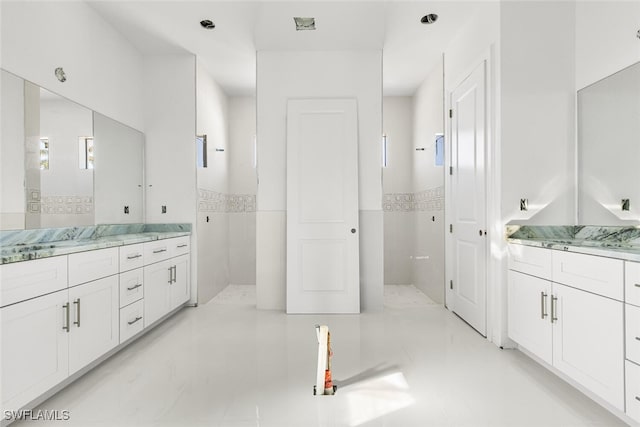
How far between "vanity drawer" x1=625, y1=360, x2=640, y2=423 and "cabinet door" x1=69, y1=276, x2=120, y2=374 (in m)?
2.83

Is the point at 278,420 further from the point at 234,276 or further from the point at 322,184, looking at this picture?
the point at 234,276

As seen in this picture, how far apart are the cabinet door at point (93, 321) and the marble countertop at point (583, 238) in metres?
2.86

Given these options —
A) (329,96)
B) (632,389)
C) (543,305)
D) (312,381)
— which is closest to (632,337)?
(632,389)

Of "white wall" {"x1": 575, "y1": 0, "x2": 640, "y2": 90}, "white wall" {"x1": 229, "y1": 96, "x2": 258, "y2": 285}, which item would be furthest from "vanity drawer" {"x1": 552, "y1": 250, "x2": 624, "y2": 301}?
"white wall" {"x1": 229, "y1": 96, "x2": 258, "y2": 285}

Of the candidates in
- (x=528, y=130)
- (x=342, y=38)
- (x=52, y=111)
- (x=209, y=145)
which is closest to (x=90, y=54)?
(x=52, y=111)

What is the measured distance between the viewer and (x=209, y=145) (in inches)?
178

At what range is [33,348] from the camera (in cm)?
179

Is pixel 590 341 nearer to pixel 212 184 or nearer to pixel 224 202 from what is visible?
pixel 212 184

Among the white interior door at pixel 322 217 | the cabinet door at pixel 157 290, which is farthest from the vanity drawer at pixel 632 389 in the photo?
the cabinet door at pixel 157 290

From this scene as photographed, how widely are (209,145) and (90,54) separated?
1.58 meters

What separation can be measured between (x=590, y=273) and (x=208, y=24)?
11.8 feet

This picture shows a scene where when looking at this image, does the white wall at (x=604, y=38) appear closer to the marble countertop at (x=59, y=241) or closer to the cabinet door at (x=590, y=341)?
the cabinet door at (x=590, y=341)

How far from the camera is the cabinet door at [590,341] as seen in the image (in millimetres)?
1705

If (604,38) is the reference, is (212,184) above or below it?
below
